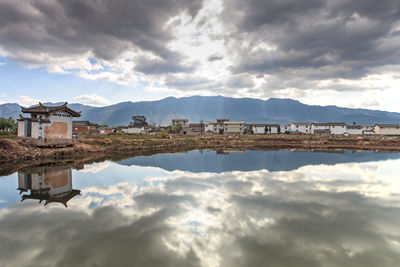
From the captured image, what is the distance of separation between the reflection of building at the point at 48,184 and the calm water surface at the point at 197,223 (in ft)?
0.25

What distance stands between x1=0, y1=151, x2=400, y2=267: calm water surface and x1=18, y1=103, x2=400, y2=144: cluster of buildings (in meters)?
13.3

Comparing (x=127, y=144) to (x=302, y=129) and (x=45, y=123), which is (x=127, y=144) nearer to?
(x=45, y=123)

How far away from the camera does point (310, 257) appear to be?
7117 mm

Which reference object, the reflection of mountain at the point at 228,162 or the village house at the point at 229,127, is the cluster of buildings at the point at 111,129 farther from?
the reflection of mountain at the point at 228,162

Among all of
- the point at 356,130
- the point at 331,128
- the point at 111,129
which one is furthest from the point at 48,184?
the point at 356,130

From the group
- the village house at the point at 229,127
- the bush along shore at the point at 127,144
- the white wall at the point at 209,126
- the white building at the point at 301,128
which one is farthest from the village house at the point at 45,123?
the white building at the point at 301,128

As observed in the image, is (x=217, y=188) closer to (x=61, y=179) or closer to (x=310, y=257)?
(x=310, y=257)

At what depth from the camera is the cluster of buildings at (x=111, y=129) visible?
28984mm

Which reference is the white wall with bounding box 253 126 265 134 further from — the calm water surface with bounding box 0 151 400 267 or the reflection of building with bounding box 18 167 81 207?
the reflection of building with bounding box 18 167 81 207

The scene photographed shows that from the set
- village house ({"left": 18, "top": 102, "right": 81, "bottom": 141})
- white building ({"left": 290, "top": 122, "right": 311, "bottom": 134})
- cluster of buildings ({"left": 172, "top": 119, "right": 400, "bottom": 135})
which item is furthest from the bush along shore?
white building ({"left": 290, "top": 122, "right": 311, "bottom": 134})

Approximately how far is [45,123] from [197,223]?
28.7 meters

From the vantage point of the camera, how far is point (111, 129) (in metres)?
91.3

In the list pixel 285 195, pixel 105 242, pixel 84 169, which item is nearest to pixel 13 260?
pixel 105 242

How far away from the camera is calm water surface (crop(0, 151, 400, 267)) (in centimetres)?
715
